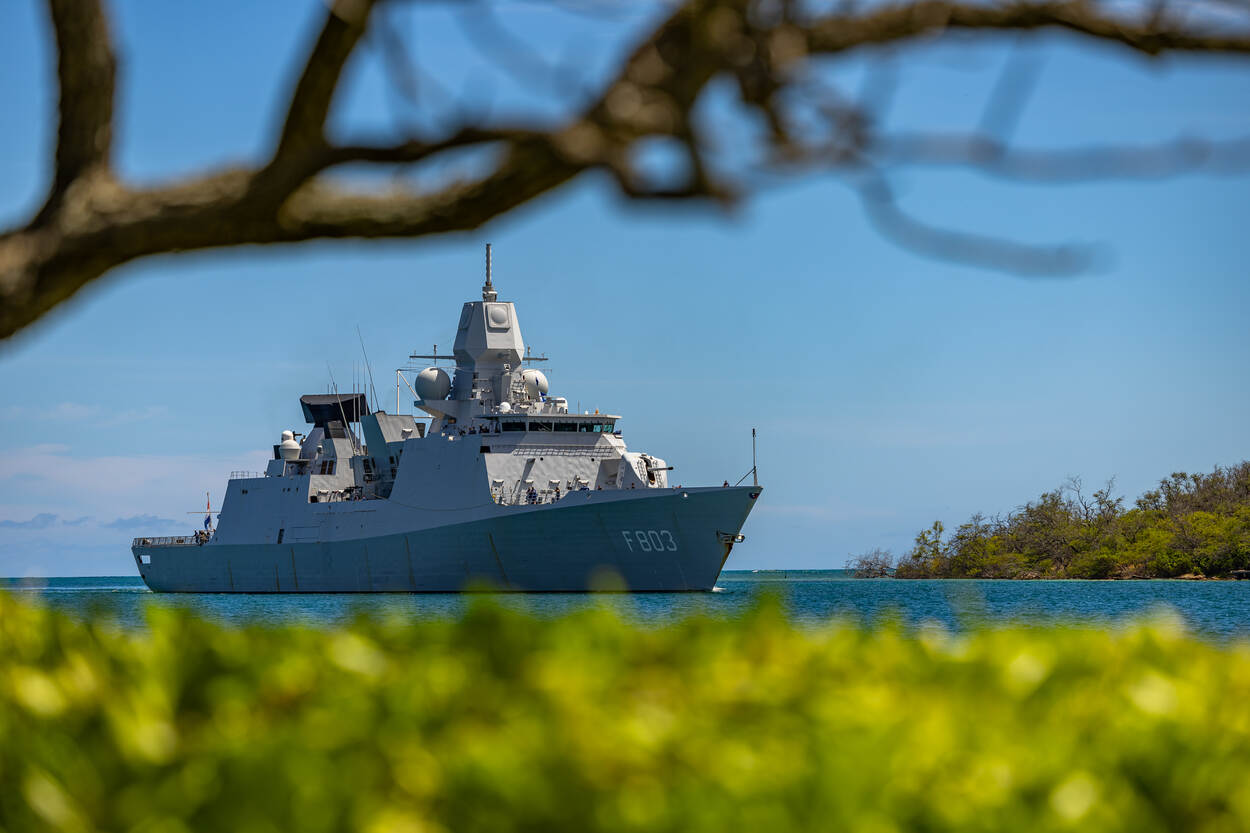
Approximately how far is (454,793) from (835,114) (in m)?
1.76

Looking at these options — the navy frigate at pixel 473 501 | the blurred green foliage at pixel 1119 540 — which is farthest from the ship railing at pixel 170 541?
the blurred green foliage at pixel 1119 540

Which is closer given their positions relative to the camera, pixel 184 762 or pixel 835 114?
pixel 184 762

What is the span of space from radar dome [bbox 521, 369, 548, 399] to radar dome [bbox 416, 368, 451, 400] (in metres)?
2.84

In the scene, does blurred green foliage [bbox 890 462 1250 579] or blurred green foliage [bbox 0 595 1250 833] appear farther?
blurred green foliage [bbox 890 462 1250 579]

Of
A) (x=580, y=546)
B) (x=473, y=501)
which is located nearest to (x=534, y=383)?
(x=473, y=501)

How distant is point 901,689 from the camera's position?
9.57ft

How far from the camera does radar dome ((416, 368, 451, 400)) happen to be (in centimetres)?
4334

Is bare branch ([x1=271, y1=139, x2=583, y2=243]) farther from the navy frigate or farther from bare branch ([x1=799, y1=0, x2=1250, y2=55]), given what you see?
the navy frigate

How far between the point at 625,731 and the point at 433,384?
41.4 m

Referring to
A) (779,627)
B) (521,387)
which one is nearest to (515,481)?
(521,387)

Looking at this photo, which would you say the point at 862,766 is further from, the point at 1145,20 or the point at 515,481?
the point at 515,481

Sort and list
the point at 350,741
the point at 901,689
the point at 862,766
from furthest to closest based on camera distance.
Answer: the point at 901,689 < the point at 350,741 < the point at 862,766

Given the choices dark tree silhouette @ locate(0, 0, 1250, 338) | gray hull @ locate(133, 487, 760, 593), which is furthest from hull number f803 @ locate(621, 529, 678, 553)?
dark tree silhouette @ locate(0, 0, 1250, 338)

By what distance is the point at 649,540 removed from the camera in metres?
34.7
